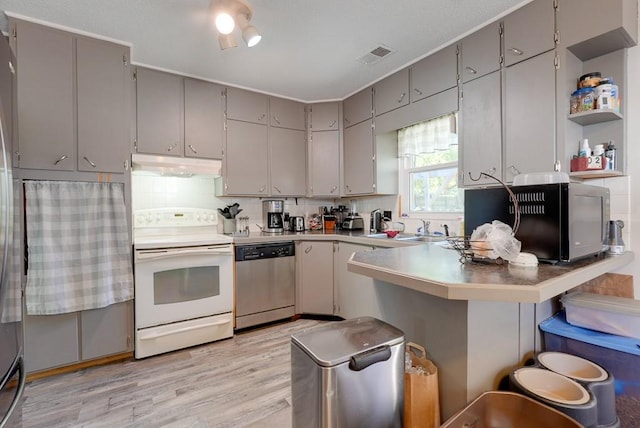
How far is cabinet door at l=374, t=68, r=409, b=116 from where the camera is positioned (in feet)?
8.78

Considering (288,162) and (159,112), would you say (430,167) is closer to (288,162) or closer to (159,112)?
(288,162)

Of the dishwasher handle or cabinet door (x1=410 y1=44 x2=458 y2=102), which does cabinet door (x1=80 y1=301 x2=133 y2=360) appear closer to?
the dishwasher handle

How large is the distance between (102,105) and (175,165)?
0.66 metres

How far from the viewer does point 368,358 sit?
100cm

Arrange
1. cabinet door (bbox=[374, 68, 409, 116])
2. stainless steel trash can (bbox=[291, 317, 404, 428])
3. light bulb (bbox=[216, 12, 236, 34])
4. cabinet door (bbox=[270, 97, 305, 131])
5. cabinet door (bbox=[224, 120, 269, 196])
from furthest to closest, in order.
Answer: cabinet door (bbox=[270, 97, 305, 131])
cabinet door (bbox=[224, 120, 269, 196])
cabinet door (bbox=[374, 68, 409, 116])
light bulb (bbox=[216, 12, 236, 34])
stainless steel trash can (bbox=[291, 317, 404, 428])

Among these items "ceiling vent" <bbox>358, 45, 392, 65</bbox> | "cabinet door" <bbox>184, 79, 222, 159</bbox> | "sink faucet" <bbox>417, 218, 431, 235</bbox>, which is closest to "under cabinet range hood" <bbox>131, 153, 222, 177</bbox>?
"cabinet door" <bbox>184, 79, 222, 159</bbox>

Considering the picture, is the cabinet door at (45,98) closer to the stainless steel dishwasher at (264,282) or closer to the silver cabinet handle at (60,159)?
the silver cabinet handle at (60,159)

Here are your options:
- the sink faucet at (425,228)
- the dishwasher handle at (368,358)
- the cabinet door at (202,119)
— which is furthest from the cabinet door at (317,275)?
the dishwasher handle at (368,358)

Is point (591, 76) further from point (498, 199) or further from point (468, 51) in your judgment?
point (498, 199)

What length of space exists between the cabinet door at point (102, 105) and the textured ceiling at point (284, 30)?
0.14 m

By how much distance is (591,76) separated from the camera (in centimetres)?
169

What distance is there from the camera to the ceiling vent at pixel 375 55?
7.91 ft

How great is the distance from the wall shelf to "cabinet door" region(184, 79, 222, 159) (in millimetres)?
2778

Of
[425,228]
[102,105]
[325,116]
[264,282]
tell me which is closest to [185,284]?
[264,282]
